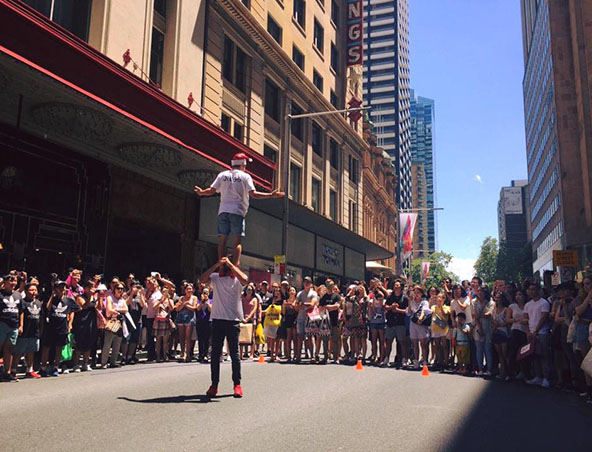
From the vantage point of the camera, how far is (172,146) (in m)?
15.1

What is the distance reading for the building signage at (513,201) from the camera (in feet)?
509

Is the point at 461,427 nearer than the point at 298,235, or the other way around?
the point at 461,427

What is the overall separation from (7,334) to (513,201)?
165 meters

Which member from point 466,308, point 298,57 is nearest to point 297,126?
point 298,57

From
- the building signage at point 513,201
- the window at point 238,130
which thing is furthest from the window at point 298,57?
the building signage at point 513,201

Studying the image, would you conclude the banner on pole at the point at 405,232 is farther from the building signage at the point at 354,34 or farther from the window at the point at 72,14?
the window at the point at 72,14

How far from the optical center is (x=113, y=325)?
1138cm

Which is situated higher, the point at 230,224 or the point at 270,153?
the point at 270,153

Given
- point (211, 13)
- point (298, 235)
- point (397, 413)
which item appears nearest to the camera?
point (397, 413)

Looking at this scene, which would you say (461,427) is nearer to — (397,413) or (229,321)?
(397,413)

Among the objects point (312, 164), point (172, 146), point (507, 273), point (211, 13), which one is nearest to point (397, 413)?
point (172, 146)

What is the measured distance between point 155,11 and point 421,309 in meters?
13.9

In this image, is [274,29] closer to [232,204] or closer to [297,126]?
[297,126]

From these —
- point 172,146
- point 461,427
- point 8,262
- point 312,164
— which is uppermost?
point 312,164
